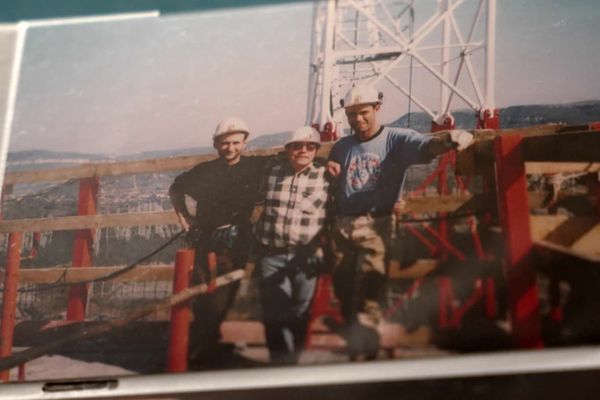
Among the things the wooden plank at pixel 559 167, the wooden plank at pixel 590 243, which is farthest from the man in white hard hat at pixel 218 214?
the wooden plank at pixel 590 243

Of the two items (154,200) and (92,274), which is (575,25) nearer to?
(154,200)

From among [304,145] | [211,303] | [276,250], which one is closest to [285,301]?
[276,250]

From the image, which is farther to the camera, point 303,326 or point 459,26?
point 459,26

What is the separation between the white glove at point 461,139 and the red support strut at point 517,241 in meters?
0.15

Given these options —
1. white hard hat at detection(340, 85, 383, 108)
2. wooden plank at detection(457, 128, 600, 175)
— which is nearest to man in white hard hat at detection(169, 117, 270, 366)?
white hard hat at detection(340, 85, 383, 108)

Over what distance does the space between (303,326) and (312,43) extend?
188cm

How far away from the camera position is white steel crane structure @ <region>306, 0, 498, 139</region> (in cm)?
294

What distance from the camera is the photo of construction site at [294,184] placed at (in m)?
2.47

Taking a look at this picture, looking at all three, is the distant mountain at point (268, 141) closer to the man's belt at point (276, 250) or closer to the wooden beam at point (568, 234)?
the man's belt at point (276, 250)

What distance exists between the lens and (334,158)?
2844mm

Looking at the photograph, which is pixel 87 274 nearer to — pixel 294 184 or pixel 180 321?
pixel 180 321

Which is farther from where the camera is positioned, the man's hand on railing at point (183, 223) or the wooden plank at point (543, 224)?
the man's hand on railing at point (183, 223)

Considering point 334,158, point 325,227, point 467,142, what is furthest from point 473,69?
point 325,227

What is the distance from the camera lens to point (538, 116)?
277 centimetres
